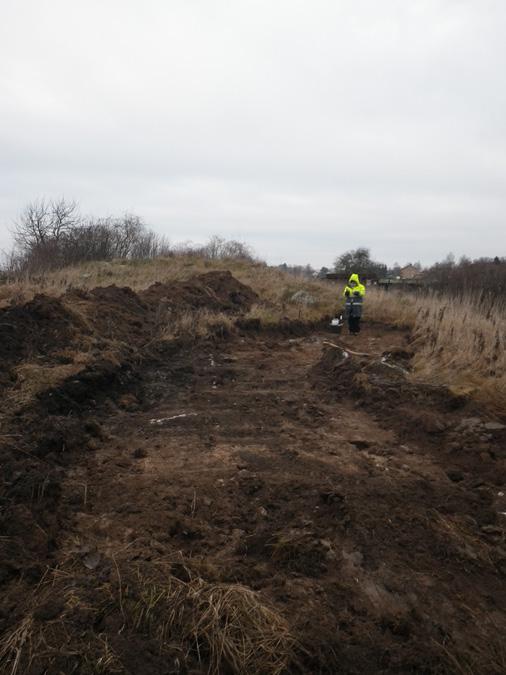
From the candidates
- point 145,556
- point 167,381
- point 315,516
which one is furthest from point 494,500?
point 167,381

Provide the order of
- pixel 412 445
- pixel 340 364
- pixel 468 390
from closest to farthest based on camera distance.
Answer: pixel 412 445 → pixel 468 390 → pixel 340 364

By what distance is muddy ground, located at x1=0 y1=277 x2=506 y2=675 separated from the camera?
6.76 feet

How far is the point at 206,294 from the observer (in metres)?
13.7

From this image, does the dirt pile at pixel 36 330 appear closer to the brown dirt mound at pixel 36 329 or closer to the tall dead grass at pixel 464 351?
the brown dirt mound at pixel 36 329

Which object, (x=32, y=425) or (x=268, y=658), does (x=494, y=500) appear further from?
(x=32, y=425)

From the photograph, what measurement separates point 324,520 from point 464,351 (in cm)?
474

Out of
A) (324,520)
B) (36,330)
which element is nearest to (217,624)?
(324,520)

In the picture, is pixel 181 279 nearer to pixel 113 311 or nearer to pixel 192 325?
pixel 192 325

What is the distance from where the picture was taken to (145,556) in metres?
2.67

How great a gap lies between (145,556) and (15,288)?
24.7 ft

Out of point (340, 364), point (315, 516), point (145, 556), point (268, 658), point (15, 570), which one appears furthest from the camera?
point (340, 364)

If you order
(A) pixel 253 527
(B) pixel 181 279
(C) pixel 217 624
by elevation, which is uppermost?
(B) pixel 181 279

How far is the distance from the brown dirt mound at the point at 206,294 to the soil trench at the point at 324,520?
6781 mm

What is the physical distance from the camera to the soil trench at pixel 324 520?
2.28m
